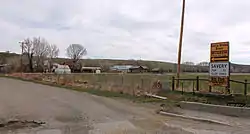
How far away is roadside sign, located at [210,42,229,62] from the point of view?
1733 cm

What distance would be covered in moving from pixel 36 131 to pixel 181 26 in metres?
14.9

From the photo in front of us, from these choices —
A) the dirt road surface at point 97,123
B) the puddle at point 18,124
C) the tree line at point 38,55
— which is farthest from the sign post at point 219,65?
the tree line at point 38,55

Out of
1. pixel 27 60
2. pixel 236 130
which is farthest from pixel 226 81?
pixel 27 60

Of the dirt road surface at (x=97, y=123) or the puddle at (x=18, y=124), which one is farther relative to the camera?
the puddle at (x=18, y=124)

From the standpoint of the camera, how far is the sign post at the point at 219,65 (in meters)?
17.2

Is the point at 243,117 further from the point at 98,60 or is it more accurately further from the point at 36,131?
the point at 98,60

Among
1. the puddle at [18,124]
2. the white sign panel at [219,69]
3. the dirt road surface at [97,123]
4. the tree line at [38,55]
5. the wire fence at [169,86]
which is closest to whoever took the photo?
the dirt road surface at [97,123]

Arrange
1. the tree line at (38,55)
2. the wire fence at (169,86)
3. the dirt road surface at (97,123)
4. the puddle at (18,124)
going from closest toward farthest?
the dirt road surface at (97,123) → the puddle at (18,124) → the wire fence at (169,86) → the tree line at (38,55)

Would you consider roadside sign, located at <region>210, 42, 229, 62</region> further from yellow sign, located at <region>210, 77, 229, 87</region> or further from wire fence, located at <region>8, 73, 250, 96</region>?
wire fence, located at <region>8, 73, 250, 96</region>

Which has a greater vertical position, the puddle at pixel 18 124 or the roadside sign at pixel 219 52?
the roadside sign at pixel 219 52

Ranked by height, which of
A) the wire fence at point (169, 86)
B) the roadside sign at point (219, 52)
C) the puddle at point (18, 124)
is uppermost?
the roadside sign at point (219, 52)

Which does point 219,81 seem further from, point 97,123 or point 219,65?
point 97,123

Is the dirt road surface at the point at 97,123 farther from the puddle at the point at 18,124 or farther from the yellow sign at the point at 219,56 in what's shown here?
the yellow sign at the point at 219,56

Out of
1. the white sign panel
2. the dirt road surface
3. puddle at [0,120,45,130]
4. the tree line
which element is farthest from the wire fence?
the tree line
